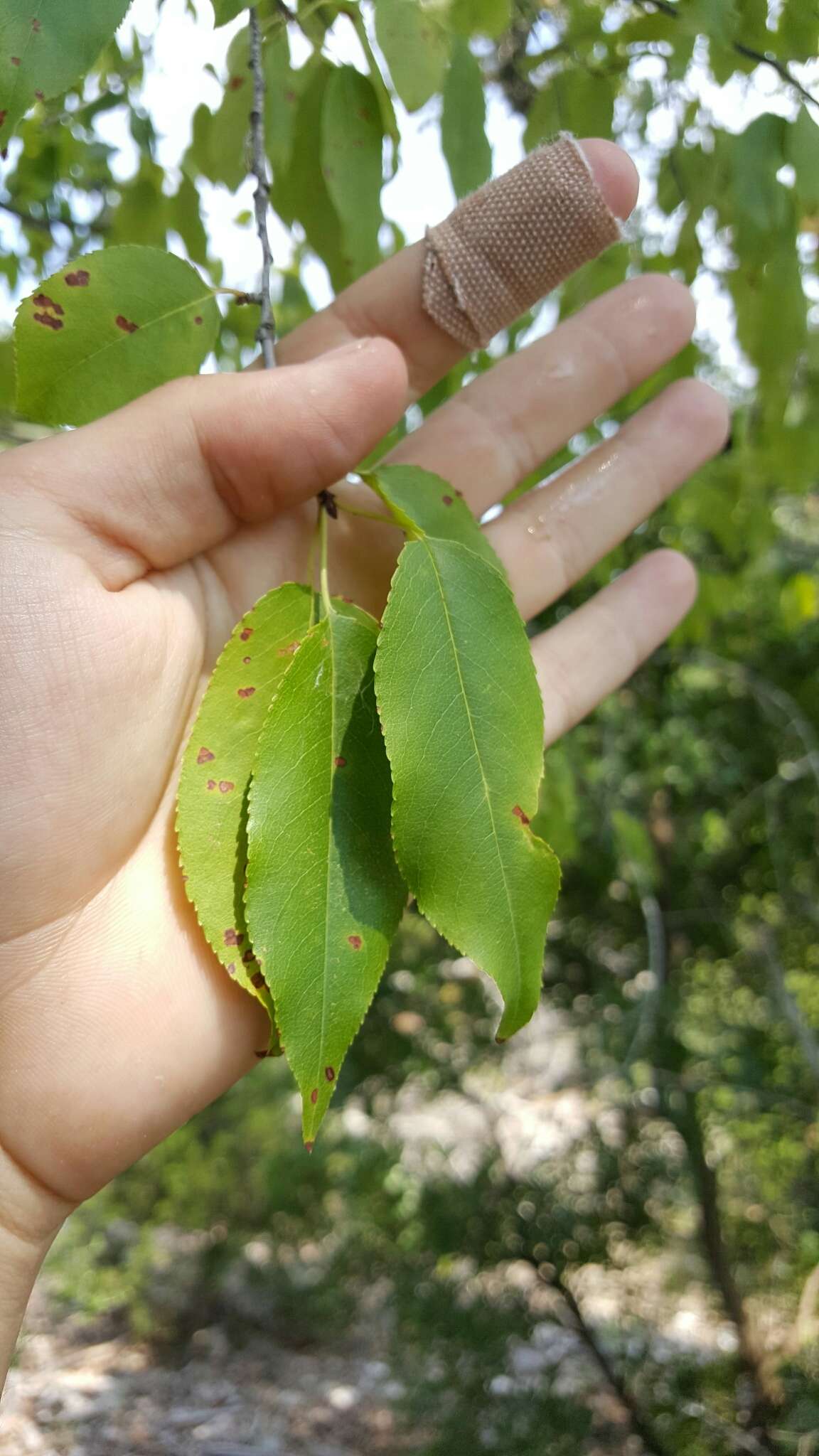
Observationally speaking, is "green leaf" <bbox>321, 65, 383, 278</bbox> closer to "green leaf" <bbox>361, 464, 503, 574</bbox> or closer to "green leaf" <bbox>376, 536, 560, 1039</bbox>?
"green leaf" <bbox>361, 464, 503, 574</bbox>

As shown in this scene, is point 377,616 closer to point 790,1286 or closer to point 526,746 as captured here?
point 526,746

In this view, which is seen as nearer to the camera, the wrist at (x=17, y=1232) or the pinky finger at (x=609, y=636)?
the wrist at (x=17, y=1232)

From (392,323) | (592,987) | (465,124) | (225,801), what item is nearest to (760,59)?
(465,124)

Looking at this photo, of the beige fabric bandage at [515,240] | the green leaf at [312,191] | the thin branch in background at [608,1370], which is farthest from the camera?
the thin branch in background at [608,1370]

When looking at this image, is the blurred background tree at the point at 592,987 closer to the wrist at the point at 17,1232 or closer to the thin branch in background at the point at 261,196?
the thin branch in background at the point at 261,196

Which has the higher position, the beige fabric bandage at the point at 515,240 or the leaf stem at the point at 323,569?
the beige fabric bandage at the point at 515,240

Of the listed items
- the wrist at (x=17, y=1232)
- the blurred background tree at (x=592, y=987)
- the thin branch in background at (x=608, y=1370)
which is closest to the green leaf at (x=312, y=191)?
the blurred background tree at (x=592, y=987)
